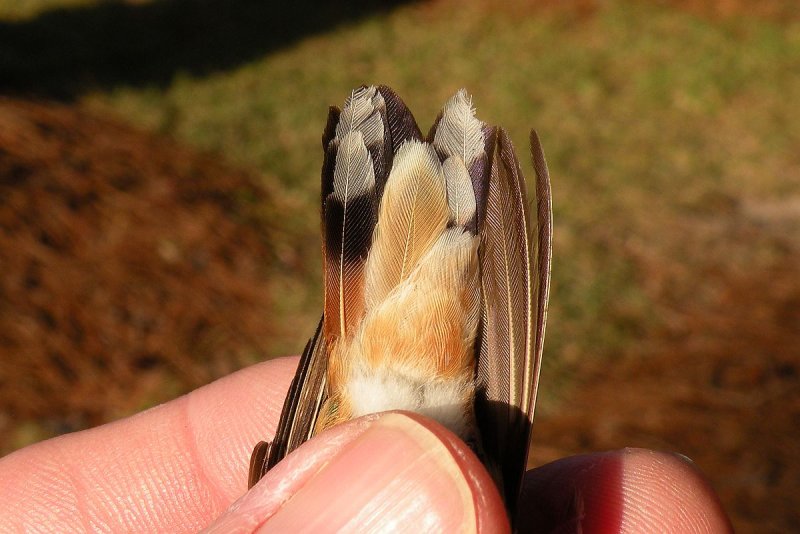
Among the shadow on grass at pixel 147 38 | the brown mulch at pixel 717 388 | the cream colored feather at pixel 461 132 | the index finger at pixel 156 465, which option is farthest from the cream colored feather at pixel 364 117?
the shadow on grass at pixel 147 38

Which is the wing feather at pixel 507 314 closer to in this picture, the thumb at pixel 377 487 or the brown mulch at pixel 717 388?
the thumb at pixel 377 487

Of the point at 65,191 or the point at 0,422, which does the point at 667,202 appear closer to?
the point at 65,191

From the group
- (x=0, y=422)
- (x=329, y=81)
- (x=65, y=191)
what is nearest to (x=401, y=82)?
(x=329, y=81)

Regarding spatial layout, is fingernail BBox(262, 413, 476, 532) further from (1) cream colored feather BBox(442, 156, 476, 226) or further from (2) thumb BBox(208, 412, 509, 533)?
(1) cream colored feather BBox(442, 156, 476, 226)

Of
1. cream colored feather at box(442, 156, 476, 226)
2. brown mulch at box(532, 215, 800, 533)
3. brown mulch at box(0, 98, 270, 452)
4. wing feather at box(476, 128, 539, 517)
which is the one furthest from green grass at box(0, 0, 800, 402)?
cream colored feather at box(442, 156, 476, 226)

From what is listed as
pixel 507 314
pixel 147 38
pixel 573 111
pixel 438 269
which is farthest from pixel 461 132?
pixel 147 38

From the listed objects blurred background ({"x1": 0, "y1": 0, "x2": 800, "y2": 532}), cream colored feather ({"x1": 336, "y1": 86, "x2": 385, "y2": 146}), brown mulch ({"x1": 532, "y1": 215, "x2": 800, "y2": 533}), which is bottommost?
brown mulch ({"x1": 532, "y1": 215, "x2": 800, "y2": 533})
